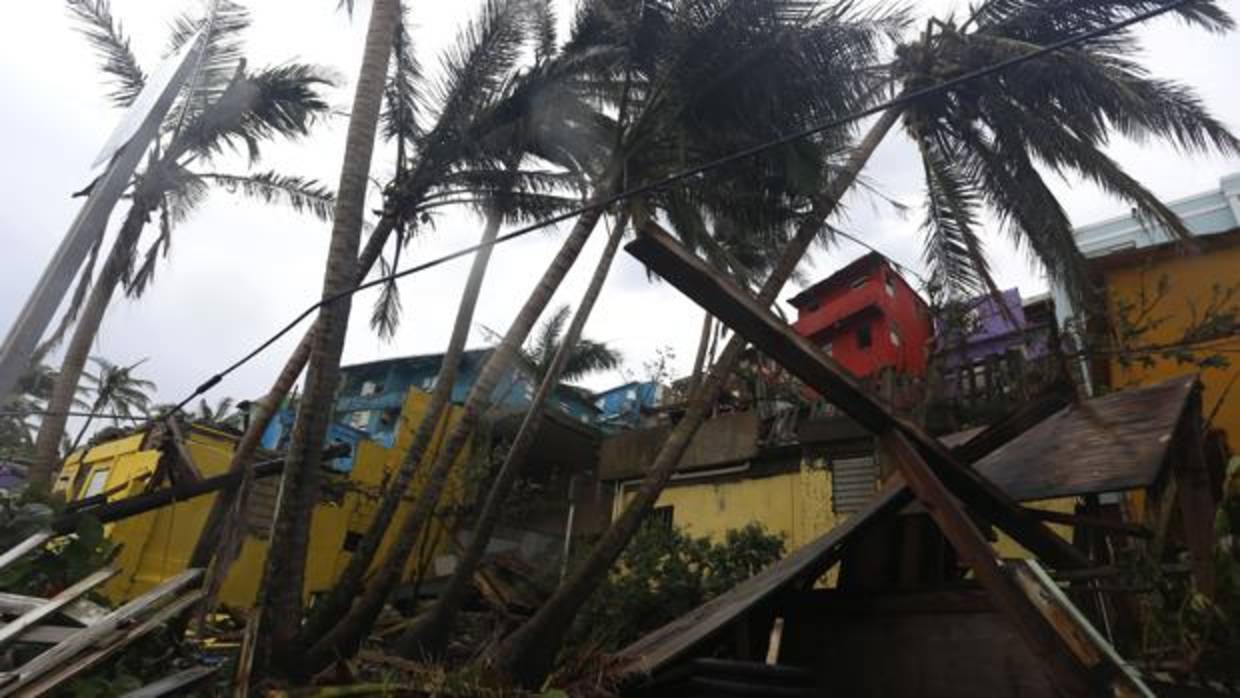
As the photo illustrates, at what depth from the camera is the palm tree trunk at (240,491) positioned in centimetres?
580

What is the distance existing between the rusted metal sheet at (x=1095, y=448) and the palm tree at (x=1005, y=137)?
3815 mm

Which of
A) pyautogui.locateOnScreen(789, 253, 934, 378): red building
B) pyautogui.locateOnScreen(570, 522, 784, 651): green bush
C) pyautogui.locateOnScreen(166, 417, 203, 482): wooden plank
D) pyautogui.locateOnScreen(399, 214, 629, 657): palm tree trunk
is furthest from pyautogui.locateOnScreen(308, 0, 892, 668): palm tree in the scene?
pyautogui.locateOnScreen(789, 253, 934, 378): red building

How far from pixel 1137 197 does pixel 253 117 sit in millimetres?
10729

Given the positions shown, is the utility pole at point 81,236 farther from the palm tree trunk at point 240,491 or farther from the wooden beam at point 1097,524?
the wooden beam at point 1097,524

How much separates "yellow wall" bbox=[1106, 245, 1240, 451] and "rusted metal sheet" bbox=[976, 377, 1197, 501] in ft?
17.0

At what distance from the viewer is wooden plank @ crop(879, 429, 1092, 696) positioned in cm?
233

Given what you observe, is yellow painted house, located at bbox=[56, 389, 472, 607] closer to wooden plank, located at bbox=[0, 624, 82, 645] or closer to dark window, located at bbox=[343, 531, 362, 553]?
dark window, located at bbox=[343, 531, 362, 553]

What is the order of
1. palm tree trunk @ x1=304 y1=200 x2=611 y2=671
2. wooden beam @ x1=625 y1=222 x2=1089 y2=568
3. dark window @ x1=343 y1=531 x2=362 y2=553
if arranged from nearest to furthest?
wooden beam @ x1=625 y1=222 x2=1089 y2=568 → palm tree trunk @ x1=304 y1=200 x2=611 y2=671 → dark window @ x1=343 y1=531 x2=362 y2=553

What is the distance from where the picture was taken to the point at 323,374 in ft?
19.9

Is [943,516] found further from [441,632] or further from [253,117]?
[253,117]

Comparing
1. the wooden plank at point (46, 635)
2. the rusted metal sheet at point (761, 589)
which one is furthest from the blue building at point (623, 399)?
the wooden plank at point (46, 635)

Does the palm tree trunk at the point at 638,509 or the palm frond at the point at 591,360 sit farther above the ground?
the palm frond at the point at 591,360

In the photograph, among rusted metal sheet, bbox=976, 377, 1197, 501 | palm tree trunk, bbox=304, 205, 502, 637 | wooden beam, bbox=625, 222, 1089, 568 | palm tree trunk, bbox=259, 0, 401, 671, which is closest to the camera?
wooden beam, bbox=625, 222, 1089, 568

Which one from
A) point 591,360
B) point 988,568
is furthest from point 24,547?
point 591,360
